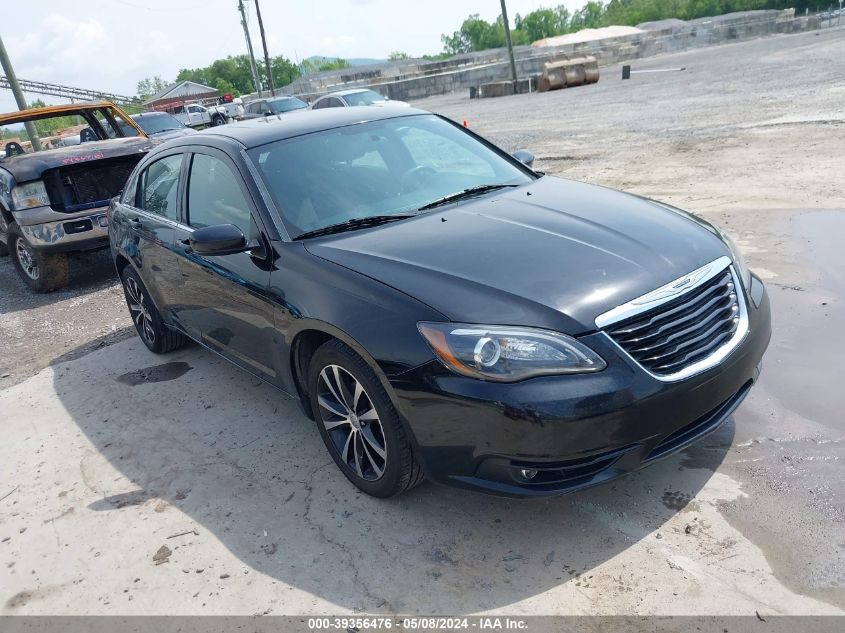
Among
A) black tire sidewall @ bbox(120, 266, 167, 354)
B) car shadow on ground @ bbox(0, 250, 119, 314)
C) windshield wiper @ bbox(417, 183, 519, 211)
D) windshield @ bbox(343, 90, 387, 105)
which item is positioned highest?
windshield @ bbox(343, 90, 387, 105)

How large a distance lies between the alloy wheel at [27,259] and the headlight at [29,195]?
0.53m

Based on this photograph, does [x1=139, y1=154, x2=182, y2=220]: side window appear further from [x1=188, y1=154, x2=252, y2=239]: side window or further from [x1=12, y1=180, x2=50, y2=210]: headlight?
[x1=12, y1=180, x2=50, y2=210]: headlight

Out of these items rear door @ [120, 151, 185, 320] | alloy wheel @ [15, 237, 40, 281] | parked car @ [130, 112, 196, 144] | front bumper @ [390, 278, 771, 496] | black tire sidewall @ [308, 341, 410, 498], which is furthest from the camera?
parked car @ [130, 112, 196, 144]

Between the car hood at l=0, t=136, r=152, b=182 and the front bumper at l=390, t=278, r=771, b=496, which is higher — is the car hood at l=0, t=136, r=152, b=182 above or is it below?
above

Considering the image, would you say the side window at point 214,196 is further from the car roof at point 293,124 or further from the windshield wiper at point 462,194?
the windshield wiper at point 462,194

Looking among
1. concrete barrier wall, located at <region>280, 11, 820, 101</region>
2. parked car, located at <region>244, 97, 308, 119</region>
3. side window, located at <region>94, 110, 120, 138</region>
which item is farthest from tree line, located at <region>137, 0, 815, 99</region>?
side window, located at <region>94, 110, 120, 138</region>

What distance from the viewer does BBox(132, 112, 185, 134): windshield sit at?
63.2ft

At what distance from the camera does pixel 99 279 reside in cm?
872

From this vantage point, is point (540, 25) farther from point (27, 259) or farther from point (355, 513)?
point (355, 513)

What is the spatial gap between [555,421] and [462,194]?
178 centimetres

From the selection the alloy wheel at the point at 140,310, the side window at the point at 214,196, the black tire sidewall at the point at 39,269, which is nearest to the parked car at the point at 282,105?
the black tire sidewall at the point at 39,269

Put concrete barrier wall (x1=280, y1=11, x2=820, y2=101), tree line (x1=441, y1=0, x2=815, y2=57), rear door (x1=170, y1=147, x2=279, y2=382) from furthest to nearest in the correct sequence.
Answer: tree line (x1=441, y1=0, x2=815, y2=57), concrete barrier wall (x1=280, y1=11, x2=820, y2=101), rear door (x1=170, y1=147, x2=279, y2=382)

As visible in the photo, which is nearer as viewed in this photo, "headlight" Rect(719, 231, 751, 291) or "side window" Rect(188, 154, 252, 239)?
"headlight" Rect(719, 231, 751, 291)

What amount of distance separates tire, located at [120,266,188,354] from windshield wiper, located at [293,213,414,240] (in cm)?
227
